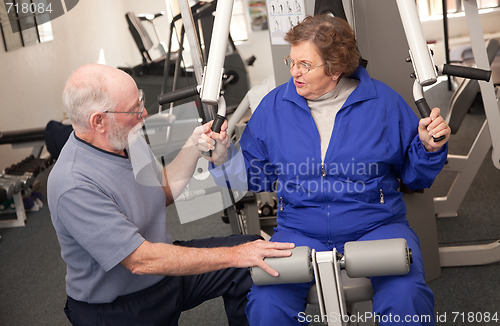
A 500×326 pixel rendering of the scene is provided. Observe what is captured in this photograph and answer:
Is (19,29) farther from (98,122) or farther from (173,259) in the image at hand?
(173,259)

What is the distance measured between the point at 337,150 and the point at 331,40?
13.7 inches

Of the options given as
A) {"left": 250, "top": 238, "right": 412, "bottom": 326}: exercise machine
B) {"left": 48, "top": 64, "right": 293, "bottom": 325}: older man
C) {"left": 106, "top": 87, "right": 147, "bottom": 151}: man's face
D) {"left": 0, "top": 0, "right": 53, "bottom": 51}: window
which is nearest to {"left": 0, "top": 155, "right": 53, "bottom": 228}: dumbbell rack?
{"left": 0, "top": 0, "right": 53, "bottom": 51}: window

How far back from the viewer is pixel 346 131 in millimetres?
1881

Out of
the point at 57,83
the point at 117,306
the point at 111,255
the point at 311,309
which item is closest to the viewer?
the point at 111,255

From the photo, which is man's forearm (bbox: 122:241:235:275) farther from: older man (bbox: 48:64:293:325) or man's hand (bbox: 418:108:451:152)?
man's hand (bbox: 418:108:451:152)

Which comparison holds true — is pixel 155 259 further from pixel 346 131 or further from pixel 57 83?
pixel 57 83

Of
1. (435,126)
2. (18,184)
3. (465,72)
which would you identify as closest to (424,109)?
(435,126)

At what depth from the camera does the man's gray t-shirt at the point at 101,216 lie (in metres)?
1.64

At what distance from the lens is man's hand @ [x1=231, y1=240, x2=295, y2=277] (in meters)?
1.63

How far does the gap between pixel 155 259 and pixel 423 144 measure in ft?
2.81

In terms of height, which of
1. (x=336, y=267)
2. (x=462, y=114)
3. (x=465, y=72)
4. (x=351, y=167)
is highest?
(x=465, y=72)

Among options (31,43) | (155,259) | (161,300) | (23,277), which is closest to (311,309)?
(161,300)

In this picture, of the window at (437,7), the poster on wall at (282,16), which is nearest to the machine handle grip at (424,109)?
the poster on wall at (282,16)

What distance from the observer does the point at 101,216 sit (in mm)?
1642
